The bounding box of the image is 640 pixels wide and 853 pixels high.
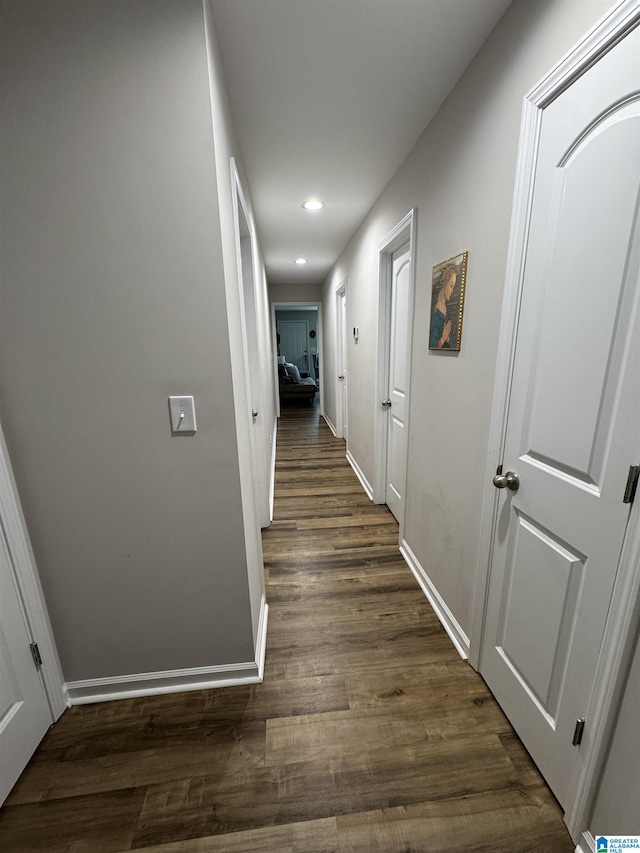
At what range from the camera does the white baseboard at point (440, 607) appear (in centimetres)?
155

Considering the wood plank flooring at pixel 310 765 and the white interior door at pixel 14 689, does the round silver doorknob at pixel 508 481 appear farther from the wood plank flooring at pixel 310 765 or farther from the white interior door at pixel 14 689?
the white interior door at pixel 14 689

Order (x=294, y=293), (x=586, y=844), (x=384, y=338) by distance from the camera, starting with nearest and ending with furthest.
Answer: (x=586, y=844) < (x=384, y=338) < (x=294, y=293)

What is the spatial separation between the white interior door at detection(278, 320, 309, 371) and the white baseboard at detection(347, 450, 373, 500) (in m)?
6.58

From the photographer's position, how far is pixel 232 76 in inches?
53.6

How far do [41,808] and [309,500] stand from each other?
7.36 feet

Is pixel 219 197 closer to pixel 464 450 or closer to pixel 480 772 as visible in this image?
pixel 464 450

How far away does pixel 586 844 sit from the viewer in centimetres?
92

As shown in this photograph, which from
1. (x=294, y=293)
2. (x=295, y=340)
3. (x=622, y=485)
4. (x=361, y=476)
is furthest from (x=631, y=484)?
(x=295, y=340)

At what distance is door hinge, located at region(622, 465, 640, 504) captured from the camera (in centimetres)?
77

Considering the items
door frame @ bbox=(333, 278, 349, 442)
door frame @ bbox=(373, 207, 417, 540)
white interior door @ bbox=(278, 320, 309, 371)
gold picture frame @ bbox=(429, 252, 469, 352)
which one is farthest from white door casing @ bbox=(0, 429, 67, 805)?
white interior door @ bbox=(278, 320, 309, 371)

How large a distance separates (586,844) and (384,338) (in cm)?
253

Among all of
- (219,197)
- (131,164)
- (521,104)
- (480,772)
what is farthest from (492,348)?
(480,772)

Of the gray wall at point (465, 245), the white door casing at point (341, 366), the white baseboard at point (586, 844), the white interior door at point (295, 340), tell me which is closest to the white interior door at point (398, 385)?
the gray wall at point (465, 245)

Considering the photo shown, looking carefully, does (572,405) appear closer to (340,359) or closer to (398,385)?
(398,385)
